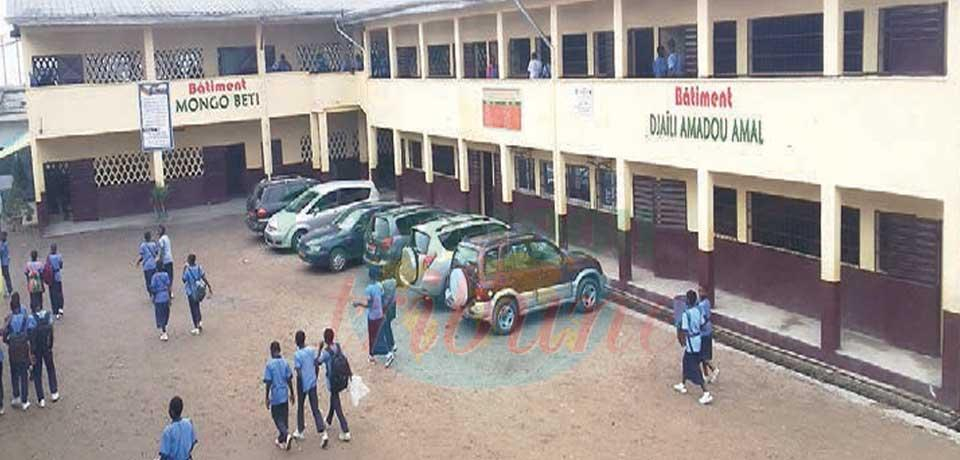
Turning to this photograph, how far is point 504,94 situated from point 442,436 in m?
11.0

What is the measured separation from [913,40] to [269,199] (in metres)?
15.7

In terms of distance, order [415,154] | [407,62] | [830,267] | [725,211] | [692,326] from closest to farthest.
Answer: [692,326]
[830,267]
[725,211]
[407,62]
[415,154]

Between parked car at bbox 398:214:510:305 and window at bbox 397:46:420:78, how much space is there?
1108 centimetres

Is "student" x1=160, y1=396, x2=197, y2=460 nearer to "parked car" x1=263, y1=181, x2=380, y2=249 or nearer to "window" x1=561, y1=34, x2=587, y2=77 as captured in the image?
"parked car" x1=263, y1=181, x2=380, y2=249

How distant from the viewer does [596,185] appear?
2128 cm

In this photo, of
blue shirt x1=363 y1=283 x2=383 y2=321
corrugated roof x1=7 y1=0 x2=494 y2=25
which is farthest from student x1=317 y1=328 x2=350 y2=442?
corrugated roof x1=7 y1=0 x2=494 y2=25

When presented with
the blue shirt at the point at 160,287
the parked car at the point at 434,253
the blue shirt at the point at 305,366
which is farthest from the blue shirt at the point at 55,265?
the blue shirt at the point at 305,366

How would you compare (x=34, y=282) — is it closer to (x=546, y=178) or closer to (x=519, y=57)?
(x=546, y=178)

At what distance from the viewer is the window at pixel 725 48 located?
56.9 feet

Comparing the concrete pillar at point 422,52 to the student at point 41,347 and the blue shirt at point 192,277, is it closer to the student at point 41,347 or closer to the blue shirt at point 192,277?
the blue shirt at point 192,277

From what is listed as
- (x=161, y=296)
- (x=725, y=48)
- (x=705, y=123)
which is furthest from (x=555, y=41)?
(x=161, y=296)

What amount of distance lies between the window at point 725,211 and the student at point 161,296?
30.2 feet

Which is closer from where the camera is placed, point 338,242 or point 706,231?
point 706,231

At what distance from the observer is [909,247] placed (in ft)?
46.0
